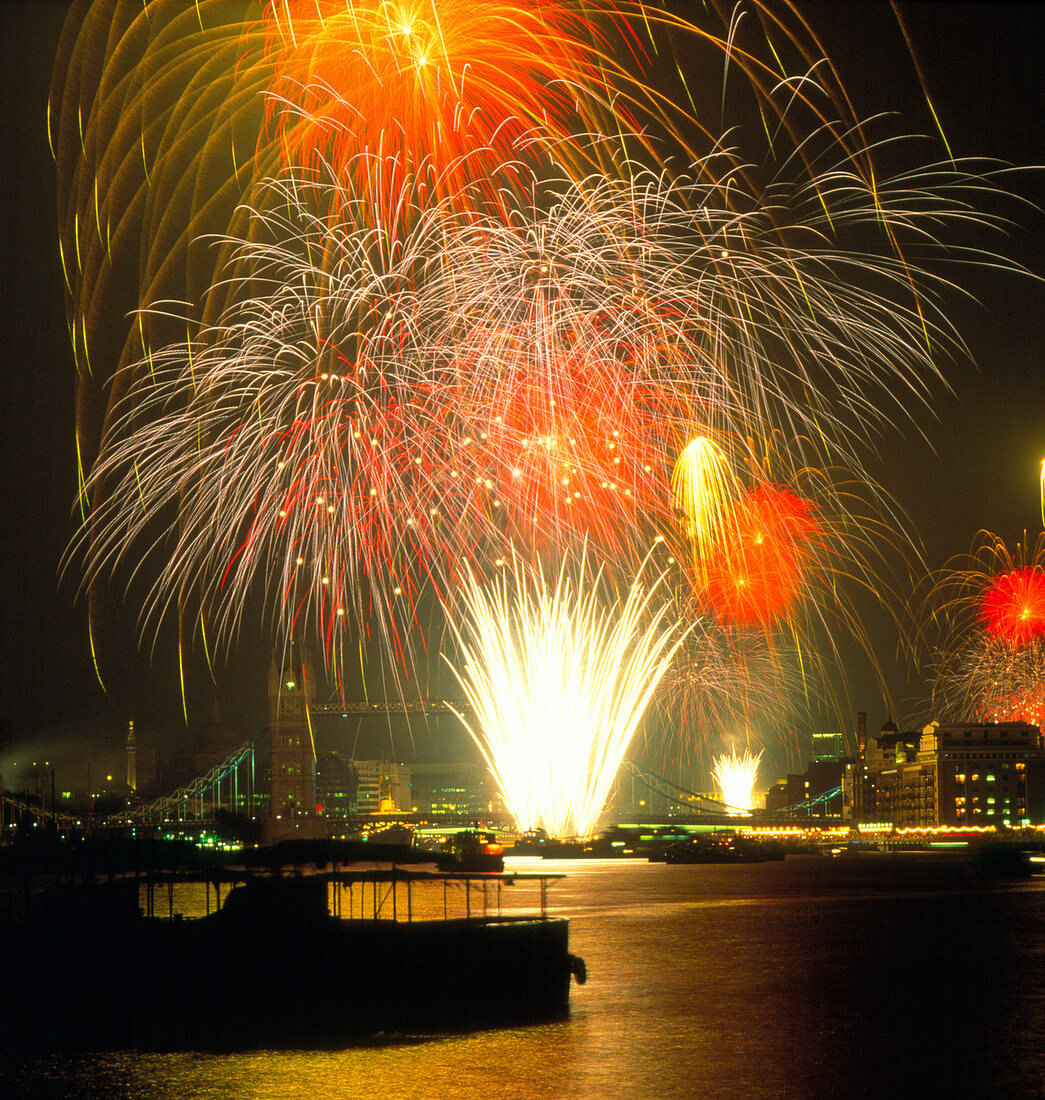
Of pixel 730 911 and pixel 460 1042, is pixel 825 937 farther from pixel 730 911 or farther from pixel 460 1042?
pixel 460 1042

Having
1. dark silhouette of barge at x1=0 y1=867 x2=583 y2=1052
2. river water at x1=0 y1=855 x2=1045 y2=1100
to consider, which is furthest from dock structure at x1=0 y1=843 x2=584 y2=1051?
river water at x1=0 y1=855 x2=1045 y2=1100

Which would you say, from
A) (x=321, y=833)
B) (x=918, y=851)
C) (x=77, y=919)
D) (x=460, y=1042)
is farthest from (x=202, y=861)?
(x=321, y=833)

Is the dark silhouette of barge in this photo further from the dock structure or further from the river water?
the river water

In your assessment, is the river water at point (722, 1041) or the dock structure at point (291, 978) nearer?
the river water at point (722, 1041)

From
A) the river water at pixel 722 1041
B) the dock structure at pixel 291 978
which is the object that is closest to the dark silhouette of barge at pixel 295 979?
the dock structure at pixel 291 978

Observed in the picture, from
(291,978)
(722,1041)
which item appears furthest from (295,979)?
(722,1041)

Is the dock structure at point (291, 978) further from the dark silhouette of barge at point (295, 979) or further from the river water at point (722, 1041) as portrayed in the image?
the river water at point (722, 1041)

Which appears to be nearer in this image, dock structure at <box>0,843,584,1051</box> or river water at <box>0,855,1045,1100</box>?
river water at <box>0,855,1045,1100</box>

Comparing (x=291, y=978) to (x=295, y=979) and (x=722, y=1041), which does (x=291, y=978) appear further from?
(x=722, y=1041)
